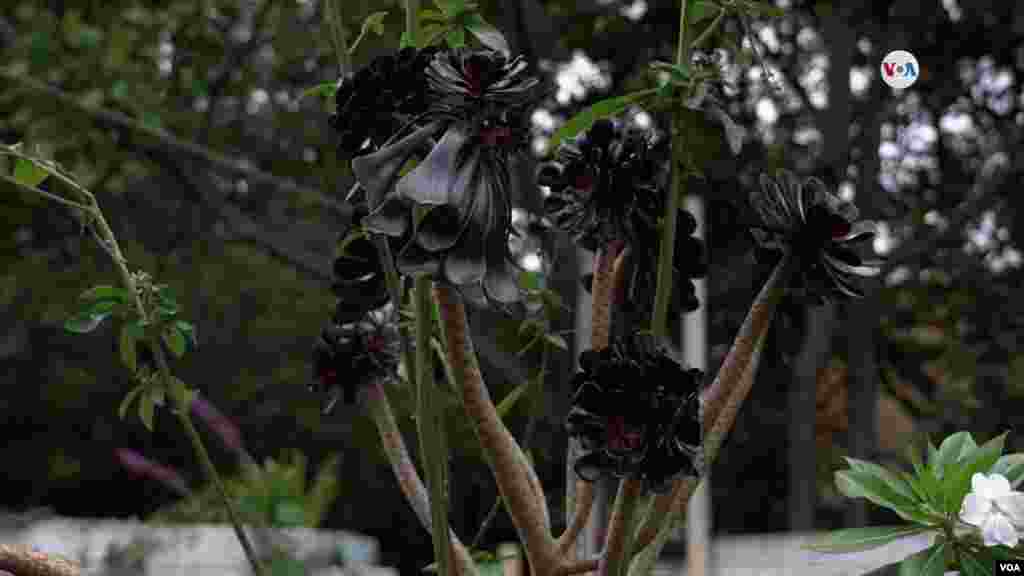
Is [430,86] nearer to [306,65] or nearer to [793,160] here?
[793,160]

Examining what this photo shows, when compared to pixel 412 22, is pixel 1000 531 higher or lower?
lower

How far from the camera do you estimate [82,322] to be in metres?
0.90

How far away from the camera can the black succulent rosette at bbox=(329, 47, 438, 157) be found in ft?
2.25

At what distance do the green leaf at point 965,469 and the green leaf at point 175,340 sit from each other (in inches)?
21.2

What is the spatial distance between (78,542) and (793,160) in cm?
319

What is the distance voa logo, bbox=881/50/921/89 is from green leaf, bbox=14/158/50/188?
60 cm

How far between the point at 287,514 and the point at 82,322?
163cm

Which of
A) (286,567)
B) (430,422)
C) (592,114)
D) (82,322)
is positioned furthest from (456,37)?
(286,567)

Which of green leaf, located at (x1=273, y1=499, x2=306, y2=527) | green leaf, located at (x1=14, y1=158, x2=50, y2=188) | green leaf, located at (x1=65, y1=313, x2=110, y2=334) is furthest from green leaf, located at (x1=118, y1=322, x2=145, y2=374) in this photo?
green leaf, located at (x1=273, y1=499, x2=306, y2=527)

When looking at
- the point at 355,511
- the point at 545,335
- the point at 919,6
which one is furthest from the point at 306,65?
the point at 355,511

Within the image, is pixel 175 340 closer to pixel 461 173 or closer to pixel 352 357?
pixel 352 357

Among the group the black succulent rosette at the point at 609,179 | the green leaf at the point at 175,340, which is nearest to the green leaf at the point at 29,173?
the green leaf at the point at 175,340

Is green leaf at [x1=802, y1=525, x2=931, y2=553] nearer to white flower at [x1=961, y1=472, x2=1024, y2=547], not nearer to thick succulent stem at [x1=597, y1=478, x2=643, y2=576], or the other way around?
white flower at [x1=961, y1=472, x2=1024, y2=547]

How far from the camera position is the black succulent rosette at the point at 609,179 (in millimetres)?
807
